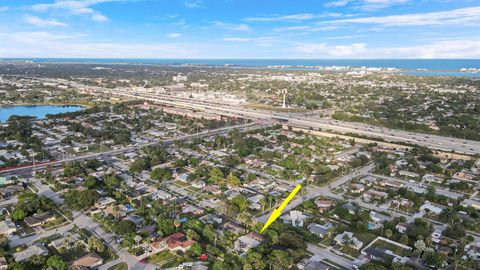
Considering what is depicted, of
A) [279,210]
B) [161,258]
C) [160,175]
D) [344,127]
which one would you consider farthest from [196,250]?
[344,127]

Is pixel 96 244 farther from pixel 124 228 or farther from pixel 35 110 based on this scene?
pixel 35 110

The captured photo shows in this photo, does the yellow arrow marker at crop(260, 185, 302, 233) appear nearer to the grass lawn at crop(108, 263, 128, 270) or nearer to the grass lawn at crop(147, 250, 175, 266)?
the grass lawn at crop(147, 250, 175, 266)

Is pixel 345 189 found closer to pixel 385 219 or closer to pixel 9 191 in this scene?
pixel 385 219

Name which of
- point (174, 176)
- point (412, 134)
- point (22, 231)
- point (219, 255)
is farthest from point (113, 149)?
point (412, 134)

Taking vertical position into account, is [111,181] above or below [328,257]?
above

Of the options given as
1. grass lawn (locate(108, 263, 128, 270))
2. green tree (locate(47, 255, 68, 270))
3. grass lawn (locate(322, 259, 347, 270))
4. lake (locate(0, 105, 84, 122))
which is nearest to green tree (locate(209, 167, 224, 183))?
grass lawn (locate(108, 263, 128, 270))

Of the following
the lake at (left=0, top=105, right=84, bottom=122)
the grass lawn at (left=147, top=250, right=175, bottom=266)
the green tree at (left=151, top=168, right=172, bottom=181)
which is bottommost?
the grass lawn at (left=147, top=250, right=175, bottom=266)
